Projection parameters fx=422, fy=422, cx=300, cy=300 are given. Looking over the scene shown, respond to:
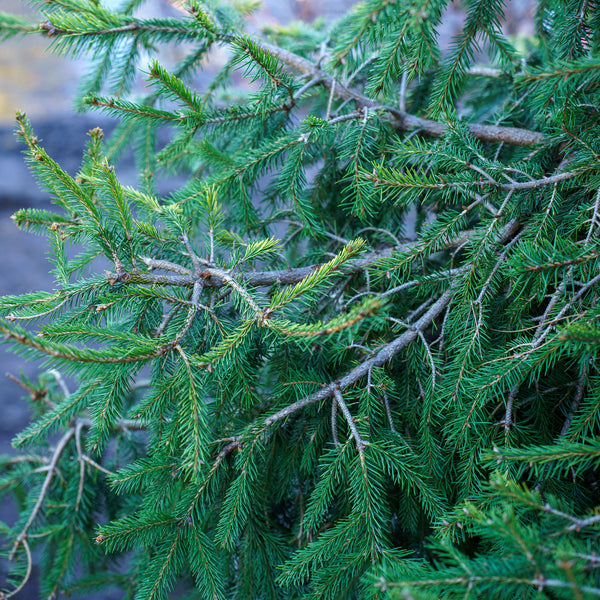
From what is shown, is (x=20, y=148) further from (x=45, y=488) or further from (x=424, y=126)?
(x=424, y=126)

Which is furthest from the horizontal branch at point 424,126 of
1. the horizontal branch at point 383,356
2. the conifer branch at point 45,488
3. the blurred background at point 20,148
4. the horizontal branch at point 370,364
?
the blurred background at point 20,148

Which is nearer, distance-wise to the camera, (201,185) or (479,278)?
(479,278)

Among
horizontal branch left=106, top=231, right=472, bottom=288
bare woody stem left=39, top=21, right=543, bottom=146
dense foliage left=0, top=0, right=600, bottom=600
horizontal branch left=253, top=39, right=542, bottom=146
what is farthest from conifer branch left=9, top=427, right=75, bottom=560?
horizontal branch left=253, top=39, right=542, bottom=146

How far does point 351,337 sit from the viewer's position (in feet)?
2.23

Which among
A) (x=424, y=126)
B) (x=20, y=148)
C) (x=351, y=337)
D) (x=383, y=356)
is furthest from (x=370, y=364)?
(x=20, y=148)

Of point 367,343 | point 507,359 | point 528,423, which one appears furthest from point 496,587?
point 367,343

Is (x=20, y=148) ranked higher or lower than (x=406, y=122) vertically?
lower

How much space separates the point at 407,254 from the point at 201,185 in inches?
21.3

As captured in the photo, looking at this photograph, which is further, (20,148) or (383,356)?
(20,148)

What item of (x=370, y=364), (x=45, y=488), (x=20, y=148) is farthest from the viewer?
(x=20, y=148)

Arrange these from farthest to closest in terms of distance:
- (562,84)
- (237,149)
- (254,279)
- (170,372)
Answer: (237,149) < (254,279) < (170,372) < (562,84)

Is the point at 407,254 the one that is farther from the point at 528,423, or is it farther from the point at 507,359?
the point at 528,423

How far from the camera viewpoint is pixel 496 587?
2.00 ft

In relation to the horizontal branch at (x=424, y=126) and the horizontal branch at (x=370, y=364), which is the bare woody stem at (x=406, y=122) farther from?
the horizontal branch at (x=370, y=364)
